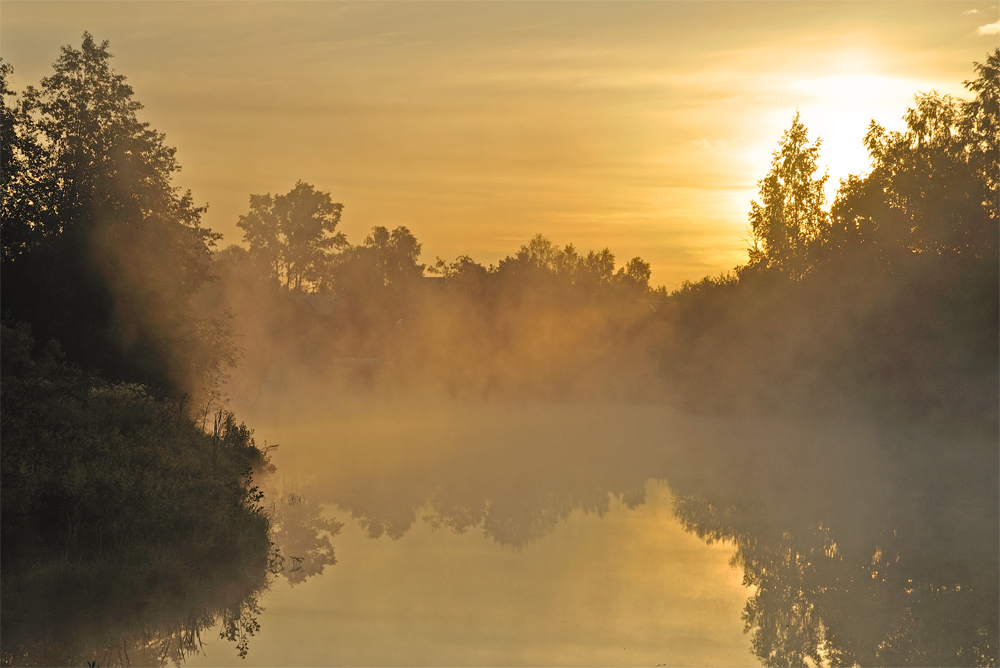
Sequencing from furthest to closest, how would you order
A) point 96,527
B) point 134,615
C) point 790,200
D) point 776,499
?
point 790,200 < point 776,499 < point 96,527 < point 134,615

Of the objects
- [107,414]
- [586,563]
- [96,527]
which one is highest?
[107,414]

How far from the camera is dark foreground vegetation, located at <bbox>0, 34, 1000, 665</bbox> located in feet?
41.5

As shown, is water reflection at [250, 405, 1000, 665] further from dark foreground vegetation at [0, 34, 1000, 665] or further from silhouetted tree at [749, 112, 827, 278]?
silhouetted tree at [749, 112, 827, 278]

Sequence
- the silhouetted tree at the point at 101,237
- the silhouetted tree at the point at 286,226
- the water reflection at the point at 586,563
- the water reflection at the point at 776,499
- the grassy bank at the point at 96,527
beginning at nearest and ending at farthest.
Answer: the grassy bank at the point at 96,527 → the water reflection at the point at 586,563 → the water reflection at the point at 776,499 → the silhouetted tree at the point at 101,237 → the silhouetted tree at the point at 286,226

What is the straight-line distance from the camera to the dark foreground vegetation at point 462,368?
12664mm

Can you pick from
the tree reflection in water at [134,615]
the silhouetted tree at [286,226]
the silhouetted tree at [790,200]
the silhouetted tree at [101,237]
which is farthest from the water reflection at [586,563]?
the silhouetted tree at [286,226]

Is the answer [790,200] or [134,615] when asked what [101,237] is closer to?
[134,615]

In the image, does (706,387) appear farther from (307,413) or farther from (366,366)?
(366,366)

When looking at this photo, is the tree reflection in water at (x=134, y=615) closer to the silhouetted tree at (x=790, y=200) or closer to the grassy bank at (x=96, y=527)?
the grassy bank at (x=96, y=527)

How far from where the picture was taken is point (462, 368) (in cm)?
5819

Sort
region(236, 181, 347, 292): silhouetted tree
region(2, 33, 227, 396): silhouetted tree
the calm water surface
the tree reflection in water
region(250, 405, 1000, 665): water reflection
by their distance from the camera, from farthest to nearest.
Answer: region(236, 181, 347, 292): silhouetted tree → region(2, 33, 227, 396): silhouetted tree → region(250, 405, 1000, 665): water reflection → the calm water surface → the tree reflection in water

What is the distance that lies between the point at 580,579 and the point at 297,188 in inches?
3633

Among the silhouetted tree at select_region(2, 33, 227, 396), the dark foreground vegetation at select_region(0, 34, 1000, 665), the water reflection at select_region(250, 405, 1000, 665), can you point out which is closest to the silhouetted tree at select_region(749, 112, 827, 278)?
the dark foreground vegetation at select_region(0, 34, 1000, 665)

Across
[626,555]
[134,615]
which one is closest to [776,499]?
[626,555]
